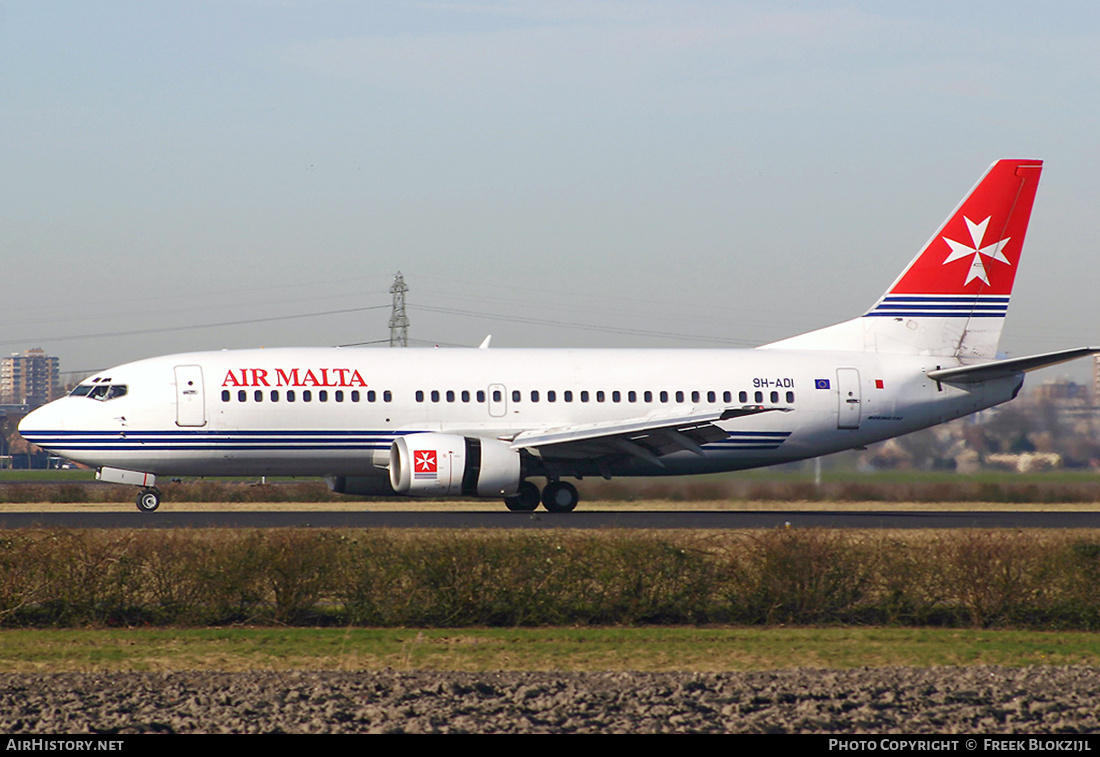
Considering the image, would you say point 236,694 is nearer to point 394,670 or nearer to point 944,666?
point 394,670

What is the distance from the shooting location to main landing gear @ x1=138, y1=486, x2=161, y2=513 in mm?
29656

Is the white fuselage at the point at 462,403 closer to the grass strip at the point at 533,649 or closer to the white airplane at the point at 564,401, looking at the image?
the white airplane at the point at 564,401

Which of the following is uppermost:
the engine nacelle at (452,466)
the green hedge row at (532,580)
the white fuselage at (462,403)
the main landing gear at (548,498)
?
the white fuselage at (462,403)

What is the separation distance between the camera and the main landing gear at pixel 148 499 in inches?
1168

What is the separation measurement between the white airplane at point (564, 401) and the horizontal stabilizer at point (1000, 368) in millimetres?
55

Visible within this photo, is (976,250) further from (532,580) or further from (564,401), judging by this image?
(532,580)

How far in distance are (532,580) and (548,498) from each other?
52.0ft

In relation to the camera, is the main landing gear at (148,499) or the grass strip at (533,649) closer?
the grass strip at (533,649)

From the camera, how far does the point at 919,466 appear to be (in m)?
37.2

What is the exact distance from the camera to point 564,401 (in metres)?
31.5

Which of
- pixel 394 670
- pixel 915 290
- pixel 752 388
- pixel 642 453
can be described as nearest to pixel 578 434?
pixel 642 453

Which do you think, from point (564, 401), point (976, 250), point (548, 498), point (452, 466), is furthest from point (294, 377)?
point (976, 250)

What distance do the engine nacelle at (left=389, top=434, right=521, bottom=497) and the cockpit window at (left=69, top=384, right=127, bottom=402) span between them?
6.52 metres

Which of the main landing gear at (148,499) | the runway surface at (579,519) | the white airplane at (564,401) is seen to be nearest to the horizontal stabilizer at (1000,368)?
the white airplane at (564,401)
